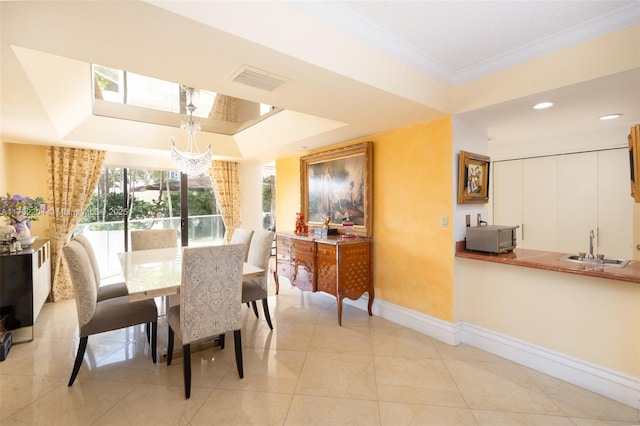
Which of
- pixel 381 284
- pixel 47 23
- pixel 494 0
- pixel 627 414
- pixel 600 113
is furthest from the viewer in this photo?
pixel 381 284

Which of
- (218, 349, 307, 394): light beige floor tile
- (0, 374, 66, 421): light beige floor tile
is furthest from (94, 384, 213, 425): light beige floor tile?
(0, 374, 66, 421): light beige floor tile

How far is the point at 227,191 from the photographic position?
18.9ft

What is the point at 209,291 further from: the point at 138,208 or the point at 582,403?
the point at 138,208

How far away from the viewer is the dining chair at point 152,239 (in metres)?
3.95

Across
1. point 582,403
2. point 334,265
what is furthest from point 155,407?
point 582,403

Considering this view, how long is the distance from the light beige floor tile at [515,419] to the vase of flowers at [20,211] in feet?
14.8

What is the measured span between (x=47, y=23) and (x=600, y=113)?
421cm

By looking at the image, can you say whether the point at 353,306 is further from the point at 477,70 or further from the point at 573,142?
the point at 573,142

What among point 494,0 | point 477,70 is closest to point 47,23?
point 494,0

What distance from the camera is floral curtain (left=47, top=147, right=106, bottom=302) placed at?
4051 mm

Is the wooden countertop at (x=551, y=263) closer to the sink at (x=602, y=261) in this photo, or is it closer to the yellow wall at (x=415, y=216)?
the sink at (x=602, y=261)

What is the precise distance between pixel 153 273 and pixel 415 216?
263 centimetres

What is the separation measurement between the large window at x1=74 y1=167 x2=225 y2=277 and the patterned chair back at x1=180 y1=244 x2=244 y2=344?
3505 millimetres

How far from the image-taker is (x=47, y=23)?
1406mm
